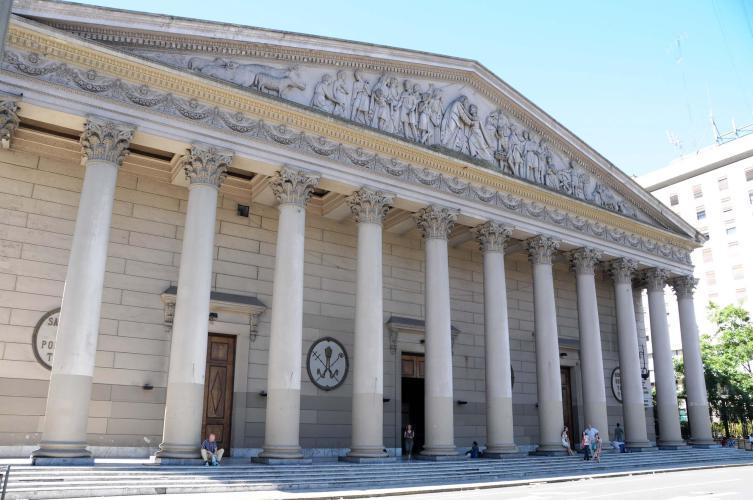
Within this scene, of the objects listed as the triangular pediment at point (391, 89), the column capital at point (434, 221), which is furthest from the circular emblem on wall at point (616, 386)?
the column capital at point (434, 221)

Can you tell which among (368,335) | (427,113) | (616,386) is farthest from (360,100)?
(616,386)

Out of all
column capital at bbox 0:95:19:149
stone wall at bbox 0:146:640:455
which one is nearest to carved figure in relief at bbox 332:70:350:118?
stone wall at bbox 0:146:640:455

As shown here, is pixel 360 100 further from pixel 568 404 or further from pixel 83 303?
pixel 568 404

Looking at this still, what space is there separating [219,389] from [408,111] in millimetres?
11412

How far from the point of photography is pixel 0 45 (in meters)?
4.87

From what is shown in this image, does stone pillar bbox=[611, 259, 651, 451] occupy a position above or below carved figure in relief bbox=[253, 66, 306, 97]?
below

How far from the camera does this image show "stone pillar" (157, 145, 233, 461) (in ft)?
51.3

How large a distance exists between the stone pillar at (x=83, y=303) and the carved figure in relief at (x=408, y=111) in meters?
9.18

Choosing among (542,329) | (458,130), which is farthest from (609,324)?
(458,130)

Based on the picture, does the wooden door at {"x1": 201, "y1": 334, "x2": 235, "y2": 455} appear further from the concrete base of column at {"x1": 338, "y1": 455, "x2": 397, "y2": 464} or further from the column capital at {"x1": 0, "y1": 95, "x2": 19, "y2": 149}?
the column capital at {"x1": 0, "y1": 95, "x2": 19, "y2": 149}

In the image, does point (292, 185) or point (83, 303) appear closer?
point (83, 303)

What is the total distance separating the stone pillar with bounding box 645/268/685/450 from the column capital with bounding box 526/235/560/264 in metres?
7.55

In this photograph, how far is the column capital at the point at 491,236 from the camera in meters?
23.1

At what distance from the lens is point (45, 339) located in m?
17.7
